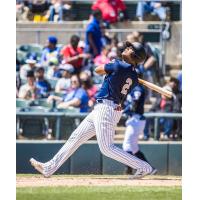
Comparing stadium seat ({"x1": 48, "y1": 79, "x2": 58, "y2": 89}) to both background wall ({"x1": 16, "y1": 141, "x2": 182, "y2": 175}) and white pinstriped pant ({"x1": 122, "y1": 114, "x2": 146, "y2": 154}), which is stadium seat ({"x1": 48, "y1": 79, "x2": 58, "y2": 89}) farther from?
white pinstriped pant ({"x1": 122, "y1": 114, "x2": 146, "y2": 154})

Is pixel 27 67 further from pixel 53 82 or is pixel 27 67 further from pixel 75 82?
pixel 75 82

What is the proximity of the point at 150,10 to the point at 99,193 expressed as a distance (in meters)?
7.66

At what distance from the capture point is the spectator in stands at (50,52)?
15.6m

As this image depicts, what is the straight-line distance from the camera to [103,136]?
10344mm

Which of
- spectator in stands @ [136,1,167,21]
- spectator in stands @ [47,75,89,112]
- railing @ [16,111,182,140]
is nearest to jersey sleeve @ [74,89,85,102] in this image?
spectator in stands @ [47,75,89,112]

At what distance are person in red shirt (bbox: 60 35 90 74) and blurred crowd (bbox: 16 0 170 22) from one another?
1.25 metres

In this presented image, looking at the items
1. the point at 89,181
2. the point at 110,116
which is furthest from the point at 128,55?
the point at 89,181

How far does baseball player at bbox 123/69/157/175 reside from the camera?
13234 mm

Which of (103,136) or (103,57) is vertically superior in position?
(103,57)

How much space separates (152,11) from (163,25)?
2.30 feet
